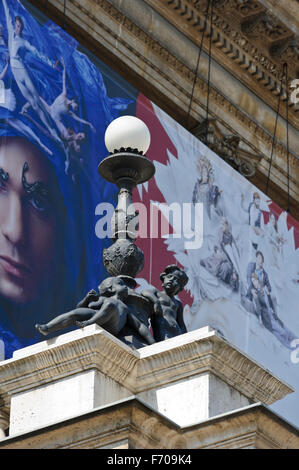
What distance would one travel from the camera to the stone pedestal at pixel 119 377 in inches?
348

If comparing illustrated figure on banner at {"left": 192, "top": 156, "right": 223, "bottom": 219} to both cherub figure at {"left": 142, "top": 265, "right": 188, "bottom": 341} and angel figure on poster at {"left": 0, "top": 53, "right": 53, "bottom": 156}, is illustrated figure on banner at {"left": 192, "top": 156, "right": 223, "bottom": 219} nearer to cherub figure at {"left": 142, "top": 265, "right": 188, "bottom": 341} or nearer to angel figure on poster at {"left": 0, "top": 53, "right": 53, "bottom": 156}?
angel figure on poster at {"left": 0, "top": 53, "right": 53, "bottom": 156}

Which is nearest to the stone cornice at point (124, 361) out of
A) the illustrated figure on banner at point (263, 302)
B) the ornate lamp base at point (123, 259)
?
the ornate lamp base at point (123, 259)

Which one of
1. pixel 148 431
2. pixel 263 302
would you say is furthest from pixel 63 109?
pixel 148 431

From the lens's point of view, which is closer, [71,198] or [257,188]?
[71,198]

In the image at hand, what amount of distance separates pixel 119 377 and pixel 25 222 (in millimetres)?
7893

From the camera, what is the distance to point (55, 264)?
17.1 m

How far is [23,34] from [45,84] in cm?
60

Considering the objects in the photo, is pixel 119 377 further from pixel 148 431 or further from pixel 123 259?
pixel 123 259

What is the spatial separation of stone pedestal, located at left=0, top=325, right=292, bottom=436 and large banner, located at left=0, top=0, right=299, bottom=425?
256 inches

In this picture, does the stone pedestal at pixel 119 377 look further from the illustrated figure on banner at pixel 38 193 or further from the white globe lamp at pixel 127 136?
the illustrated figure on banner at pixel 38 193

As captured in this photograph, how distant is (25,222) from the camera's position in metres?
16.8

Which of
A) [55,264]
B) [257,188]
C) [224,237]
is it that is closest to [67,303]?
[55,264]

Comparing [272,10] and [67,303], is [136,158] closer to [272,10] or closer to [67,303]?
[67,303]

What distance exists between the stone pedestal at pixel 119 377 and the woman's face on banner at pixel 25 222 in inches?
275
